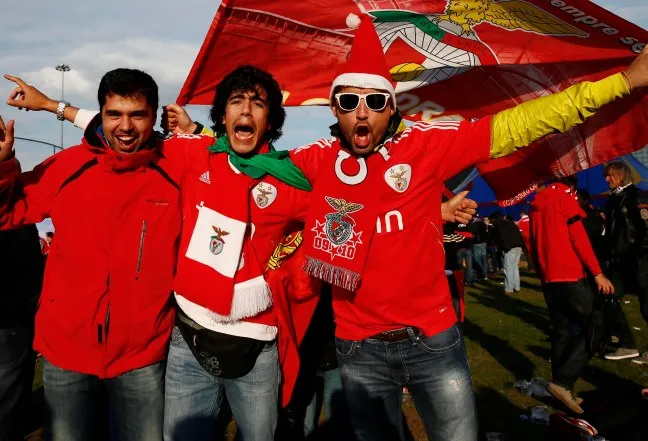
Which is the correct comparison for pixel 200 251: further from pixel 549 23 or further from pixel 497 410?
pixel 497 410

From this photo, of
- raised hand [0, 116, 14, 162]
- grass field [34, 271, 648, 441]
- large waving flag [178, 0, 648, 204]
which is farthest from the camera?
grass field [34, 271, 648, 441]

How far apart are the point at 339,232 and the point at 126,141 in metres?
1.12

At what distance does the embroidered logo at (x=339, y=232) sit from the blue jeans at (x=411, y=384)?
0.46m

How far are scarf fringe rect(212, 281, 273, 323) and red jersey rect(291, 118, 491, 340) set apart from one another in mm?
448

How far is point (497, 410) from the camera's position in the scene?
5.28m

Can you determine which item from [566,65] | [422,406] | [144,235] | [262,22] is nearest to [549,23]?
[566,65]

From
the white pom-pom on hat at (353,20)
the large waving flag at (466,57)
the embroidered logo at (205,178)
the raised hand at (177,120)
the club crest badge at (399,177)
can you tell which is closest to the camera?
the club crest badge at (399,177)

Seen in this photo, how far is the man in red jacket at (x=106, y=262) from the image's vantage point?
7.76 ft

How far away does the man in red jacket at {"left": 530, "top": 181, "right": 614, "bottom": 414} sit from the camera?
5.45m

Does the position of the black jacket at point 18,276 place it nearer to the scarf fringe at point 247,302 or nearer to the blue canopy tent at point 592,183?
the scarf fringe at point 247,302

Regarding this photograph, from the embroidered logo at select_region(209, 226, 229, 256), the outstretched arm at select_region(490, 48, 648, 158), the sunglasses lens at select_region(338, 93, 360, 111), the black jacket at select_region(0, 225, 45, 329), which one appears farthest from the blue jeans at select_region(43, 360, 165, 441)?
the outstretched arm at select_region(490, 48, 648, 158)

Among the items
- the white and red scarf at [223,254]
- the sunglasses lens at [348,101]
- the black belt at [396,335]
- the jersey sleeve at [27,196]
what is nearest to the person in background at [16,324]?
the jersey sleeve at [27,196]

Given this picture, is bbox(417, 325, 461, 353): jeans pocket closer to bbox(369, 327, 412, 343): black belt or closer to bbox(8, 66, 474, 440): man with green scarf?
bbox(369, 327, 412, 343): black belt

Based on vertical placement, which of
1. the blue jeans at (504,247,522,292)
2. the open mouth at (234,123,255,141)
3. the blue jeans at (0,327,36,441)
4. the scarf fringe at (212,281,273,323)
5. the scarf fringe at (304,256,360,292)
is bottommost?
the blue jeans at (504,247,522,292)
